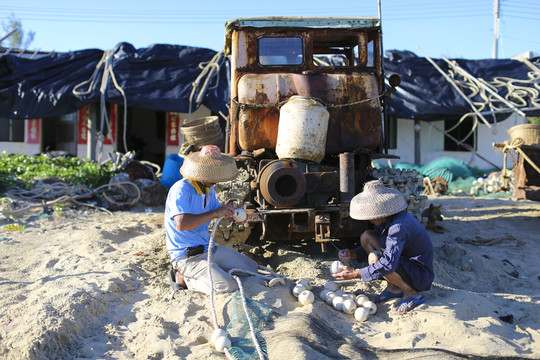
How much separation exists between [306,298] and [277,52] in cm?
340

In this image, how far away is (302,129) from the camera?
17.6 ft

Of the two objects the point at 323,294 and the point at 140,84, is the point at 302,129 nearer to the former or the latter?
the point at 323,294

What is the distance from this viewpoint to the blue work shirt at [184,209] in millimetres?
4129

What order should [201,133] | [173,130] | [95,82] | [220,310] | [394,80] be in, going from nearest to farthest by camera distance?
[220,310]
[394,80]
[201,133]
[95,82]
[173,130]

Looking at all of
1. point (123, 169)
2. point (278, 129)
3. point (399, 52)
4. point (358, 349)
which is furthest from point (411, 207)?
point (399, 52)

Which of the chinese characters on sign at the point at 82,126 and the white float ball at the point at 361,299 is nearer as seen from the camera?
the white float ball at the point at 361,299

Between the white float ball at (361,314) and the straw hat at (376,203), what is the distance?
30.3 inches

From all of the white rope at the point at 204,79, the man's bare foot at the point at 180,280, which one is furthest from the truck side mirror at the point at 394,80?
the white rope at the point at 204,79

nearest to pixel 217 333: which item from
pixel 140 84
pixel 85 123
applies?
pixel 140 84

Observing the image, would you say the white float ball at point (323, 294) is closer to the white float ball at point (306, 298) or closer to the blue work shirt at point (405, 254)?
the white float ball at point (306, 298)

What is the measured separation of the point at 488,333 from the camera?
140 inches

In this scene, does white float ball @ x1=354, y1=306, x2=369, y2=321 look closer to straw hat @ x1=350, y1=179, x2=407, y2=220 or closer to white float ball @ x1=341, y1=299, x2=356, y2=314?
white float ball @ x1=341, y1=299, x2=356, y2=314

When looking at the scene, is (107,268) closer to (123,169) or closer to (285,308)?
(285,308)

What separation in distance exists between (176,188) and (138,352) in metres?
1.44
